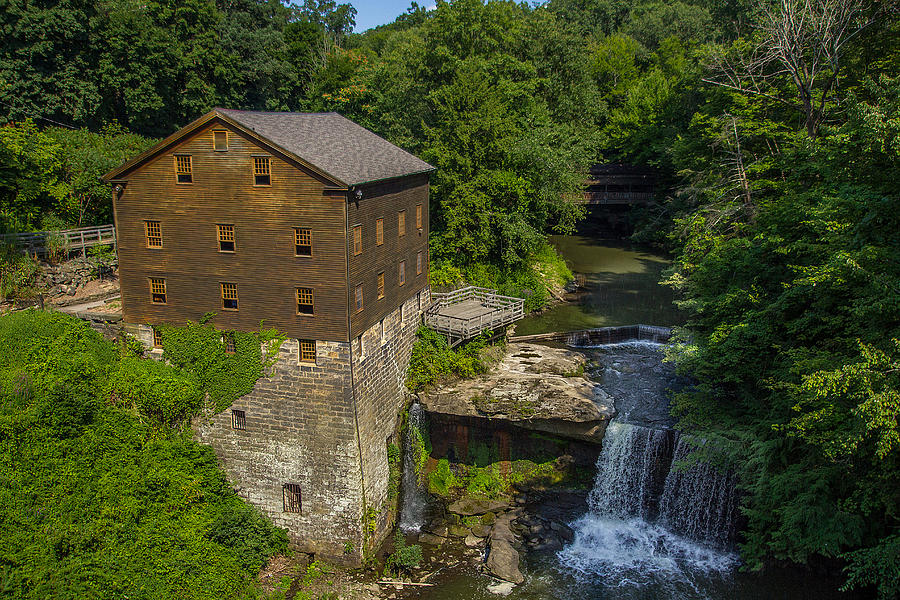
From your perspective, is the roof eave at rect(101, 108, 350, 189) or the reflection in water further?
the reflection in water

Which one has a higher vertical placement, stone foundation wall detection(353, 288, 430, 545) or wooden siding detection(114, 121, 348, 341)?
wooden siding detection(114, 121, 348, 341)

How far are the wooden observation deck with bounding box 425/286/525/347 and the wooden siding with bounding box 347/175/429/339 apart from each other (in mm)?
2161

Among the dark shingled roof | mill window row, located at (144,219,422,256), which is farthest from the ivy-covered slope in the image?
the dark shingled roof

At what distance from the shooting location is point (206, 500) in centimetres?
2614

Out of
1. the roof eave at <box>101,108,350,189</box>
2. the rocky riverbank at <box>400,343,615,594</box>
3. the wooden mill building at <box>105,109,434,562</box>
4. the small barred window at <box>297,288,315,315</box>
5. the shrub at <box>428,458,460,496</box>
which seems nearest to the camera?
the roof eave at <box>101,108,350,189</box>

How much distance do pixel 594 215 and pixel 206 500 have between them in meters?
59.0

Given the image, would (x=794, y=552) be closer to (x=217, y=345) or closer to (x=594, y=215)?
(x=217, y=345)

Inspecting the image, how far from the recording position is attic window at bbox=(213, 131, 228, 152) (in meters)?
24.3

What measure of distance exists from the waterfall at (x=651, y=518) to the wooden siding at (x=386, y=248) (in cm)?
1166

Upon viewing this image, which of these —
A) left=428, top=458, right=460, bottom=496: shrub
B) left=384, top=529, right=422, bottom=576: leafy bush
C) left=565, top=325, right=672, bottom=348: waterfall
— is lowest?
left=384, top=529, right=422, bottom=576: leafy bush

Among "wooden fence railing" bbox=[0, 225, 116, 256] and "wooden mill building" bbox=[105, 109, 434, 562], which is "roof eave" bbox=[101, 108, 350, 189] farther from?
"wooden fence railing" bbox=[0, 225, 116, 256]

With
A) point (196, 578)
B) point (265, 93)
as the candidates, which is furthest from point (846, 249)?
point (265, 93)

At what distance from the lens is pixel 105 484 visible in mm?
23969

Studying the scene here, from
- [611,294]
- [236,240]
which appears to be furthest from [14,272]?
[611,294]
